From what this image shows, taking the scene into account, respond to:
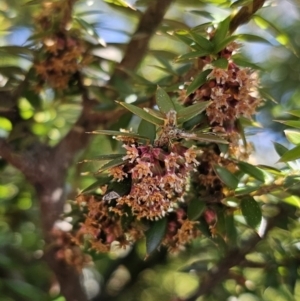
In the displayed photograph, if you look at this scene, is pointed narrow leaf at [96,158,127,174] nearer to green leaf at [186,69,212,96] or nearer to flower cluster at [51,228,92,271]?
green leaf at [186,69,212,96]

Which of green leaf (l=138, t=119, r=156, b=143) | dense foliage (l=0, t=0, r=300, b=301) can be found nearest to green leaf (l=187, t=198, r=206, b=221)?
dense foliage (l=0, t=0, r=300, b=301)

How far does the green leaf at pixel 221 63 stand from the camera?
48 centimetres

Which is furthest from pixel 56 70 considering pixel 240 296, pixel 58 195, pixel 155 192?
pixel 240 296

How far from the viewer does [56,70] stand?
0.68m

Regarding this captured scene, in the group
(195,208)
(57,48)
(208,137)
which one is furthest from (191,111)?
(57,48)

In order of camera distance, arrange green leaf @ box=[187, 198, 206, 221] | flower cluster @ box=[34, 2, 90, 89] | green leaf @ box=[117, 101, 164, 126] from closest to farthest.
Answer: green leaf @ box=[117, 101, 164, 126] → green leaf @ box=[187, 198, 206, 221] → flower cluster @ box=[34, 2, 90, 89]

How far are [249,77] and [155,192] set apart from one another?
0.16 metres

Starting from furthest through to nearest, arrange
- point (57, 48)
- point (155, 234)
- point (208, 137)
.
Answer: point (57, 48), point (155, 234), point (208, 137)

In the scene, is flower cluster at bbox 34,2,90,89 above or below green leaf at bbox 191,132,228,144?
below

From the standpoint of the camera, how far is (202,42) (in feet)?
1.66

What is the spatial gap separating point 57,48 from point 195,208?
A: 27 centimetres

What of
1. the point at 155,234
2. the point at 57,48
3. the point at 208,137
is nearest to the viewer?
the point at 208,137

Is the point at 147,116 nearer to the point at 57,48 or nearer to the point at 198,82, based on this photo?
the point at 198,82

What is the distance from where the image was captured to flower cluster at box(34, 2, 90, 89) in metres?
0.66
